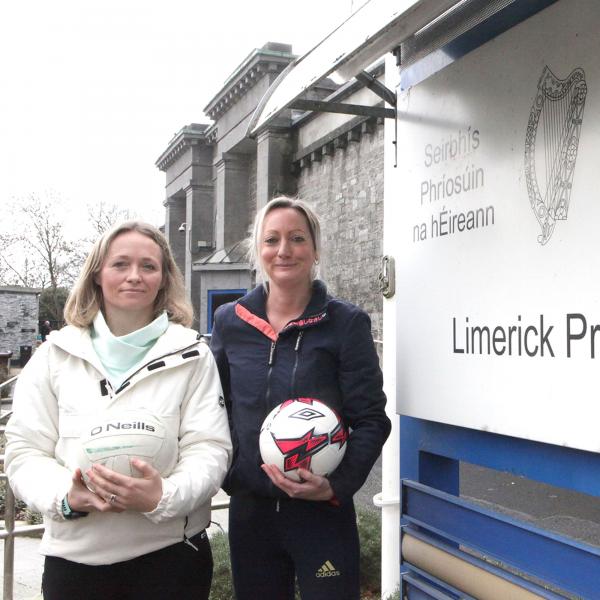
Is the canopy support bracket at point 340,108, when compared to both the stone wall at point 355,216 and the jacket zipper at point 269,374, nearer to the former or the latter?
the jacket zipper at point 269,374

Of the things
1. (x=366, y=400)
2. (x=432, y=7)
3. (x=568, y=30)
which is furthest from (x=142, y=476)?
(x=568, y=30)

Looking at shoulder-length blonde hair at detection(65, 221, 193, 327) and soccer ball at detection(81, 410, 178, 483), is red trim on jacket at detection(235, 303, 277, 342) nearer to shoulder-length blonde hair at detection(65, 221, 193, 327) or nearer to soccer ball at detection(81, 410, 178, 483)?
shoulder-length blonde hair at detection(65, 221, 193, 327)

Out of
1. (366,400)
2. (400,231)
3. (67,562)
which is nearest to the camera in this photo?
(67,562)

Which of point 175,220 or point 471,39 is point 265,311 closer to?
point 471,39

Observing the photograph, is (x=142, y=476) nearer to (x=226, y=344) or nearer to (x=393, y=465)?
(x=226, y=344)

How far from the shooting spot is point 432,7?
Result: 7.15 feet

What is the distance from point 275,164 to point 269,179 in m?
0.39

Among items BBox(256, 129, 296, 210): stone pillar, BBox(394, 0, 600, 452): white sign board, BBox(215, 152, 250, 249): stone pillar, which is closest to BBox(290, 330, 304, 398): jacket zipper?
BBox(394, 0, 600, 452): white sign board

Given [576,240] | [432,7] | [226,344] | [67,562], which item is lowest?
[67,562]

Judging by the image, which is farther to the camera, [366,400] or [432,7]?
[366,400]

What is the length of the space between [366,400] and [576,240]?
88 centimetres

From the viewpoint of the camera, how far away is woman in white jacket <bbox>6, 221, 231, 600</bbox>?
86.3 inches

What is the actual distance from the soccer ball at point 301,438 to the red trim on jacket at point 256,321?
29cm

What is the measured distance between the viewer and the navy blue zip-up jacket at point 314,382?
249 centimetres
